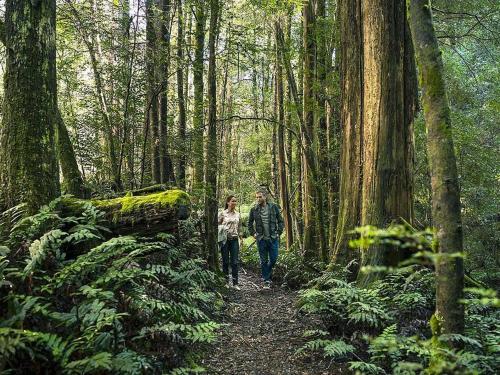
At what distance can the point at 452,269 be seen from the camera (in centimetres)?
348

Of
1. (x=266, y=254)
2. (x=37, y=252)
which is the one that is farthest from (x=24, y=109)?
(x=266, y=254)

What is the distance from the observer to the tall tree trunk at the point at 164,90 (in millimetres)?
9996

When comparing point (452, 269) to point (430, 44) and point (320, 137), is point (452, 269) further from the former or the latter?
point (320, 137)

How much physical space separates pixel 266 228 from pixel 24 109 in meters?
6.46

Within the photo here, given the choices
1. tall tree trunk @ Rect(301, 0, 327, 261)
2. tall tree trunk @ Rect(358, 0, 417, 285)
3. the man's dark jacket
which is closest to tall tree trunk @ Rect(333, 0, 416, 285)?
tall tree trunk @ Rect(358, 0, 417, 285)

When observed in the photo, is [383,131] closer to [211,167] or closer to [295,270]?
[211,167]

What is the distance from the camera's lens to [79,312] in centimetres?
387

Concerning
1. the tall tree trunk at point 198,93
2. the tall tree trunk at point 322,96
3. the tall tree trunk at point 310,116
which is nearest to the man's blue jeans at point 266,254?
the tall tree trunk at point 322,96

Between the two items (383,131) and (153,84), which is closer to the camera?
(383,131)

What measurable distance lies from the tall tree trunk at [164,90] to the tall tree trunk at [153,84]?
130 millimetres

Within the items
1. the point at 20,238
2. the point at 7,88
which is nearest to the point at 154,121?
the point at 7,88

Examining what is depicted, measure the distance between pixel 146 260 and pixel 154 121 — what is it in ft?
16.7

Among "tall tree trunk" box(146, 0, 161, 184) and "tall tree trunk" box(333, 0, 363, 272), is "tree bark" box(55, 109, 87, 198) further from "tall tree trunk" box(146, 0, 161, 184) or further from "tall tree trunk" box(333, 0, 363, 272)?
"tall tree trunk" box(333, 0, 363, 272)

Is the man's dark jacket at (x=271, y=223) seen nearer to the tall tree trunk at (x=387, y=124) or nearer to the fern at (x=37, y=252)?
the tall tree trunk at (x=387, y=124)
